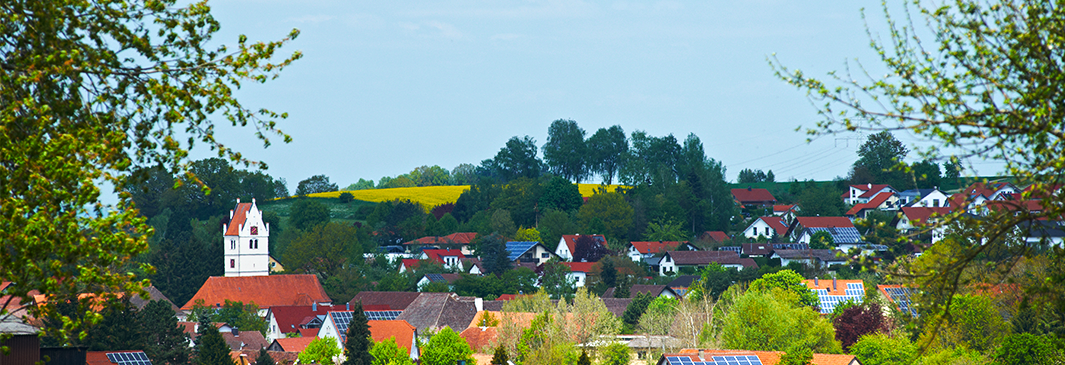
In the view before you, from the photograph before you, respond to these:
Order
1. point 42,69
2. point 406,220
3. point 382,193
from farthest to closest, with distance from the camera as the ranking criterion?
point 382,193
point 406,220
point 42,69

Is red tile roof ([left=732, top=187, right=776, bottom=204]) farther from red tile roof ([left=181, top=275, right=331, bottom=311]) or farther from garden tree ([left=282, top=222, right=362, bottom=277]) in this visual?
red tile roof ([left=181, top=275, right=331, bottom=311])

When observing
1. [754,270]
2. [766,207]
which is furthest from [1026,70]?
[766,207]

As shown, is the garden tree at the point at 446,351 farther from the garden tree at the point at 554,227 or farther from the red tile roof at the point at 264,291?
the garden tree at the point at 554,227

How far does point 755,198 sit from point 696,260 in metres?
45.5

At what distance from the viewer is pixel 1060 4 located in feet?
27.9

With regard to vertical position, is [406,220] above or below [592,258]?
above

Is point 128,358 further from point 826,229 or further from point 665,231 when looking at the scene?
point 665,231

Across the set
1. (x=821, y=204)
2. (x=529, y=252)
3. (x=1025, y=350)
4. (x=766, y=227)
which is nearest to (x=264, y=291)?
(x=529, y=252)

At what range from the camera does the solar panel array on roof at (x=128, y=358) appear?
135 feet

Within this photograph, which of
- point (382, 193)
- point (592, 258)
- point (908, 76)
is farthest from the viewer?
point (382, 193)

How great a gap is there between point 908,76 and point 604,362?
45524mm

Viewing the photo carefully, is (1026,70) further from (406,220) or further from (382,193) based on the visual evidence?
(382,193)

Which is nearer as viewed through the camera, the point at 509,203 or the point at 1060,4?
the point at 1060,4

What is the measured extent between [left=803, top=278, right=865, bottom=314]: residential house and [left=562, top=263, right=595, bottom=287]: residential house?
30.9 metres
